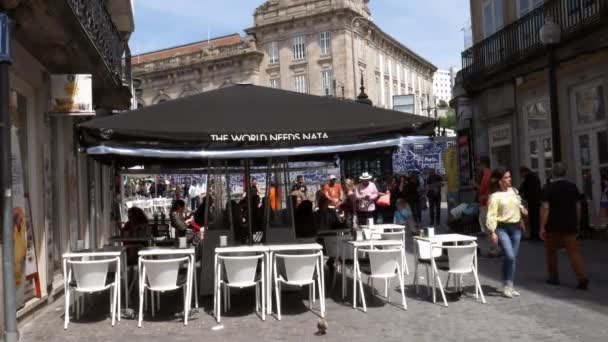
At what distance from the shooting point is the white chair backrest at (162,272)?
7.43 m

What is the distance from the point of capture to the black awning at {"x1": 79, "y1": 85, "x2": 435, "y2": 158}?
7.37 m

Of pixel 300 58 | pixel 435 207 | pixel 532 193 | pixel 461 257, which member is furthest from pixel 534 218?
pixel 300 58

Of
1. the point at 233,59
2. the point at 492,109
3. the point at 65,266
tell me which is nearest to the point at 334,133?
the point at 65,266

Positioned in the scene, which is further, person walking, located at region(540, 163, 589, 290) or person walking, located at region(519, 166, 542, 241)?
person walking, located at region(519, 166, 542, 241)

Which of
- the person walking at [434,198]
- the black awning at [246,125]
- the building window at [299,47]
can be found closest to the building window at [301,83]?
the building window at [299,47]

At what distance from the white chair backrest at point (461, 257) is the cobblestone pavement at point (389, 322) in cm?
46

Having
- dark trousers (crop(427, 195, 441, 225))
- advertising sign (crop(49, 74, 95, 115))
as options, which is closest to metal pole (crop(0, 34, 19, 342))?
advertising sign (crop(49, 74, 95, 115))

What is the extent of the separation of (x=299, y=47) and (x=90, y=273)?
58274 millimetres

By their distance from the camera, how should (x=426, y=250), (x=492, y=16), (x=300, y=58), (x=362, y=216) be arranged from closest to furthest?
(x=426, y=250) < (x=362, y=216) < (x=492, y=16) < (x=300, y=58)

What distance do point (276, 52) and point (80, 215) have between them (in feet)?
180

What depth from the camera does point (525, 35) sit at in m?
17.2

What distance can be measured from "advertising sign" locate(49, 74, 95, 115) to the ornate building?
4659 cm

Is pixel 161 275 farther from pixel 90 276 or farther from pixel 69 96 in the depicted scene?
pixel 69 96

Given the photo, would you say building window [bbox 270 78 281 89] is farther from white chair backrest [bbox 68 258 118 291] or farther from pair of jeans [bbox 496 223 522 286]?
white chair backrest [bbox 68 258 118 291]
